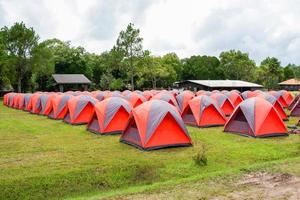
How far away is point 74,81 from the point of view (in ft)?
195

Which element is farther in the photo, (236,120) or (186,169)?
(236,120)

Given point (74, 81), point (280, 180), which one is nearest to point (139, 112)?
point (280, 180)

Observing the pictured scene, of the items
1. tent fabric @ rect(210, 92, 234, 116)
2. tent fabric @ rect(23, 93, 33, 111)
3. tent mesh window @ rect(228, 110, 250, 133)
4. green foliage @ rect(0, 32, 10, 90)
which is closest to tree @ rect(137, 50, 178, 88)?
green foliage @ rect(0, 32, 10, 90)

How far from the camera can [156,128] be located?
1168cm

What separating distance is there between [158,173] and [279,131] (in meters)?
7.32

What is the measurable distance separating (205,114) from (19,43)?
137ft

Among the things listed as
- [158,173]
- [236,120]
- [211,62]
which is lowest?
[158,173]

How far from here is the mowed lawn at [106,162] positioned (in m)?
7.86

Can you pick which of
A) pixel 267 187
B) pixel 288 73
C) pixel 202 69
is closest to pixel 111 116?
pixel 267 187

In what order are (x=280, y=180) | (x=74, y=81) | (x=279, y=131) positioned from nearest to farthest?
(x=280, y=180) → (x=279, y=131) → (x=74, y=81)

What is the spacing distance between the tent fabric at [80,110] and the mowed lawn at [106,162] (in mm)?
4045

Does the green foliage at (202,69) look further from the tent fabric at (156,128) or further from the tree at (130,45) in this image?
the tent fabric at (156,128)

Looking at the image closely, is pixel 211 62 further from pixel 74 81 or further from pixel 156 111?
pixel 156 111

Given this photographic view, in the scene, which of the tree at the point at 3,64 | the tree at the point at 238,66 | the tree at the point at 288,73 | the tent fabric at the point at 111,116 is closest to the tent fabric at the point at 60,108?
the tent fabric at the point at 111,116
